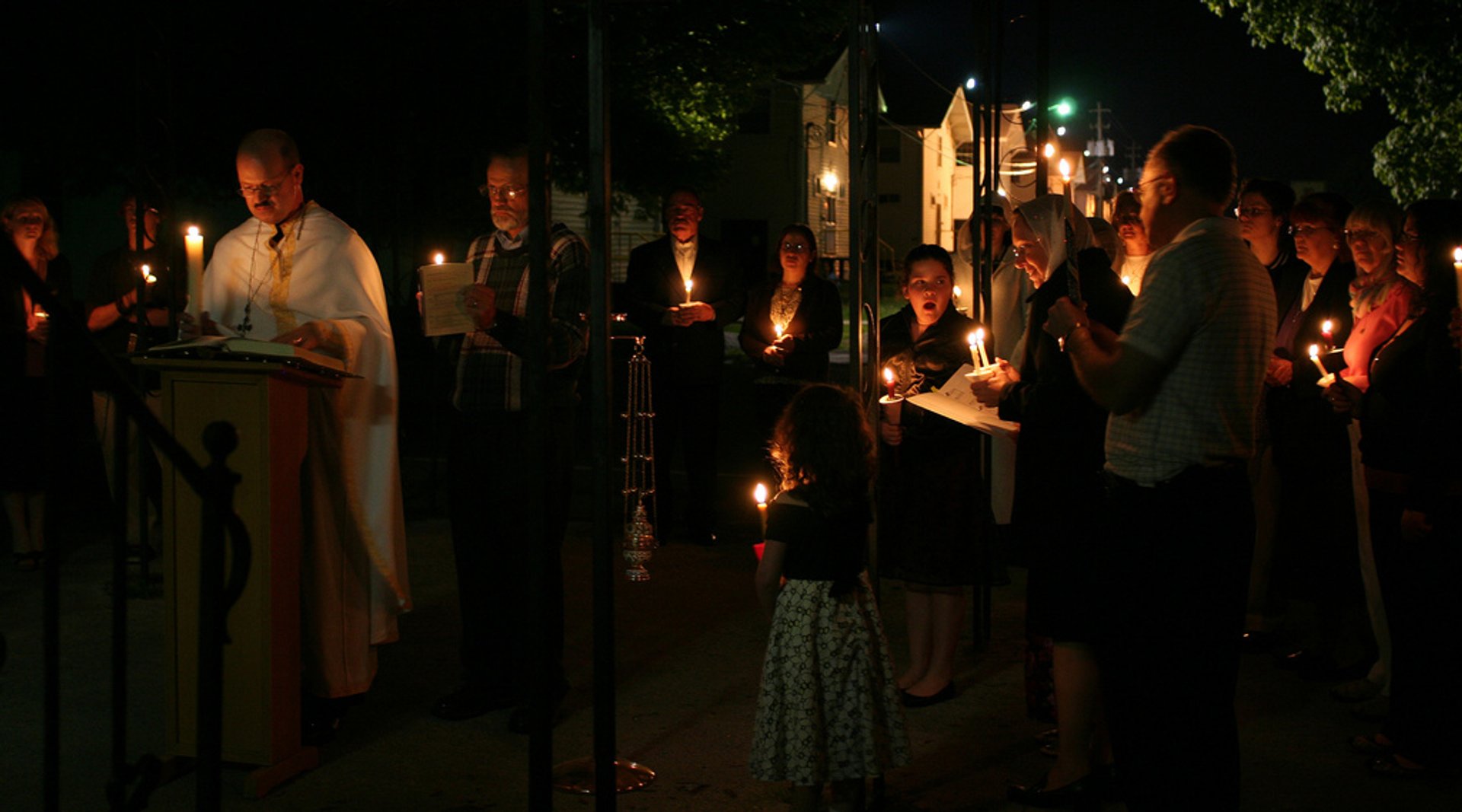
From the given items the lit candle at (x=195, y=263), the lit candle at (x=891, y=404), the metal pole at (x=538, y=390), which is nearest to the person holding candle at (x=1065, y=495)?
the lit candle at (x=891, y=404)

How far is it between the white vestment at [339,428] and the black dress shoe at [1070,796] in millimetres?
2578

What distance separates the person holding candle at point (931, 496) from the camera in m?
5.77

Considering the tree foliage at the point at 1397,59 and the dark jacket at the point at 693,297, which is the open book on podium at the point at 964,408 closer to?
the dark jacket at the point at 693,297

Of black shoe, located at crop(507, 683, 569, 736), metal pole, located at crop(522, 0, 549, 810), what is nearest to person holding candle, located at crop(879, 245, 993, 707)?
black shoe, located at crop(507, 683, 569, 736)

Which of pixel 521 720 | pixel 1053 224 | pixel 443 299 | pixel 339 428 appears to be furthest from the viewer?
pixel 521 720

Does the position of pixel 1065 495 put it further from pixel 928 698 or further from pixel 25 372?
pixel 25 372

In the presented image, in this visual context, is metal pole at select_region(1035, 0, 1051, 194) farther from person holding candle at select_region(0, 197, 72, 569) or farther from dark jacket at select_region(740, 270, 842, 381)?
person holding candle at select_region(0, 197, 72, 569)

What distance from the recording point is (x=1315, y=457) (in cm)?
663

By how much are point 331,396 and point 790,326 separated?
3890mm

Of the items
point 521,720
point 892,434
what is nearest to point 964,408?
point 892,434

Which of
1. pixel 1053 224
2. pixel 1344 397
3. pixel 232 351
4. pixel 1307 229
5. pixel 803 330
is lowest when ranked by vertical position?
pixel 1344 397

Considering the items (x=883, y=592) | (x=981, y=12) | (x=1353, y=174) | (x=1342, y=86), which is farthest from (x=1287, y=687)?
(x=1353, y=174)

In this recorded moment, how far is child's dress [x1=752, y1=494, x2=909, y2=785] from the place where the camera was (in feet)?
14.4

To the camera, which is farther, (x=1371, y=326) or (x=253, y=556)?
(x=1371, y=326)
